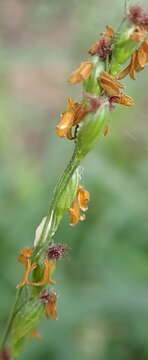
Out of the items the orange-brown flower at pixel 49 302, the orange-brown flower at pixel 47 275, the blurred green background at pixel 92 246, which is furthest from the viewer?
the blurred green background at pixel 92 246

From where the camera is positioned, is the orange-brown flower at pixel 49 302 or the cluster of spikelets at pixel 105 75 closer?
the cluster of spikelets at pixel 105 75

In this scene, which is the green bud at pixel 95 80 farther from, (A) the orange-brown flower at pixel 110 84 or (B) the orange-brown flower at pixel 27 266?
(B) the orange-brown flower at pixel 27 266

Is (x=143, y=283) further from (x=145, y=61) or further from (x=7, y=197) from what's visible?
(x=145, y=61)

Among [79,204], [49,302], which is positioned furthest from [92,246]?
[79,204]

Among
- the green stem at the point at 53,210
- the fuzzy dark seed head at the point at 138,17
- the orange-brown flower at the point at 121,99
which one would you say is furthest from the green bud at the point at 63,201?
the fuzzy dark seed head at the point at 138,17

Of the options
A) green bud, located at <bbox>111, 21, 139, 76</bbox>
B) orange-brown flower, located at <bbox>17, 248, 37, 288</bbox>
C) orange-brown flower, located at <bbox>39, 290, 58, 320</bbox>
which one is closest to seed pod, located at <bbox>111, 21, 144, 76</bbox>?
green bud, located at <bbox>111, 21, 139, 76</bbox>

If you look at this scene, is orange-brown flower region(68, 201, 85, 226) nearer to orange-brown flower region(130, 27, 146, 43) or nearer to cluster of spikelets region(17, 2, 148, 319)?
cluster of spikelets region(17, 2, 148, 319)
